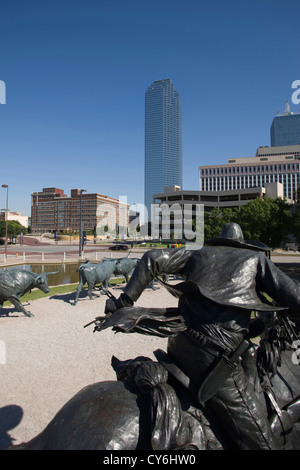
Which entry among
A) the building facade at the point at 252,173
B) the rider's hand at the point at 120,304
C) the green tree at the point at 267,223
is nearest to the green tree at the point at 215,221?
the green tree at the point at 267,223

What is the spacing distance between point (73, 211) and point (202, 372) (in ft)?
435

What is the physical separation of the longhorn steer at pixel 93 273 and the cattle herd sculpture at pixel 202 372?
10.7 meters

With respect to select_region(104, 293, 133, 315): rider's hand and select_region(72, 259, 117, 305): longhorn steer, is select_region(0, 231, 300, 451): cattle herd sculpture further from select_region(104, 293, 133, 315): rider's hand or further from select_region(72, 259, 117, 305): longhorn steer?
select_region(72, 259, 117, 305): longhorn steer

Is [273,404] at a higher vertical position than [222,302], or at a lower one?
lower

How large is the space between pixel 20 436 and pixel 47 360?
2681 millimetres

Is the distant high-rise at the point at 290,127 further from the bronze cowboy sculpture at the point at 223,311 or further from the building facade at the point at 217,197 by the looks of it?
the bronze cowboy sculpture at the point at 223,311

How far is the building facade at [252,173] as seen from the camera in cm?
12288

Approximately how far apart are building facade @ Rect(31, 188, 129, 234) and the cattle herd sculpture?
117 metres

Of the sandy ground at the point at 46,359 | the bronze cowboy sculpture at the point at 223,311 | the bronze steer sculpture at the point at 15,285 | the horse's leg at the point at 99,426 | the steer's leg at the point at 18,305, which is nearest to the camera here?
the horse's leg at the point at 99,426

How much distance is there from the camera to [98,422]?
85.6 inches

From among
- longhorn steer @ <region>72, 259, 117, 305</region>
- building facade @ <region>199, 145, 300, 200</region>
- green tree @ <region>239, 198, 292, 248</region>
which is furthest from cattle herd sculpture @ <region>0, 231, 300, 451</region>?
building facade @ <region>199, 145, 300, 200</region>

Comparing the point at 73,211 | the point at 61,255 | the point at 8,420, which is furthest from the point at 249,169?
the point at 8,420
